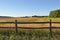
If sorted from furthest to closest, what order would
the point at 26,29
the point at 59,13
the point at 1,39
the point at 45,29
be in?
the point at 59,13, the point at 26,29, the point at 45,29, the point at 1,39

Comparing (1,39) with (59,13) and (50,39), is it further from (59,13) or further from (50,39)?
(59,13)

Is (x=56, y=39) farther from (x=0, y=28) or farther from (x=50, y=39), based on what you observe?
(x=0, y=28)

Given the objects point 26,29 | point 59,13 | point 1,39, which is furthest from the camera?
point 59,13

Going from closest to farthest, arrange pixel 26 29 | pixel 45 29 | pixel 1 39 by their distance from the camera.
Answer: pixel 1 39, pixel 45 29, pixel 26 29

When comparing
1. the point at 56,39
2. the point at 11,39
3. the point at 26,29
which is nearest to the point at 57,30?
the point at 26,29

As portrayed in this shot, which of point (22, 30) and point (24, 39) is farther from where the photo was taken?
point (22, 30)

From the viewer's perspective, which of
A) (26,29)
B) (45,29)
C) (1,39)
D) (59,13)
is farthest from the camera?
(59,13)

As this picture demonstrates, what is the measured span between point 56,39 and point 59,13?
3021cm

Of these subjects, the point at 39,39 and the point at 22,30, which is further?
the point at 22,30

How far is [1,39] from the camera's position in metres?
10.5

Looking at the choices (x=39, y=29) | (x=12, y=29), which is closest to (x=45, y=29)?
(x=39, y=29)

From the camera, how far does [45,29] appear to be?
593 inches

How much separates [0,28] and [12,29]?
3.93ft

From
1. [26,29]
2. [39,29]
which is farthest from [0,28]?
[39,29]
